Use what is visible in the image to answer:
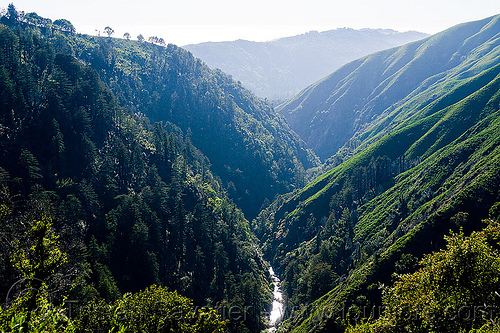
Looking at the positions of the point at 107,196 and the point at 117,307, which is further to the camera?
the point at 107,196

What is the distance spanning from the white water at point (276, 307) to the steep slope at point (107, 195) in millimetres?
6126

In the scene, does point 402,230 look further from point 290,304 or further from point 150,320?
point 150,320

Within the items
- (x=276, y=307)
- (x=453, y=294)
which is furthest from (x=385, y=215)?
(x=453, y=294)

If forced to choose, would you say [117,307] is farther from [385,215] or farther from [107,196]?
[385,215]

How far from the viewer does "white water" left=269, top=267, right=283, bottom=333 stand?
121 metres

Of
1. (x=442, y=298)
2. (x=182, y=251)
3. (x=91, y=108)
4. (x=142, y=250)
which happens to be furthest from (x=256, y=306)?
(x=91, y=108)

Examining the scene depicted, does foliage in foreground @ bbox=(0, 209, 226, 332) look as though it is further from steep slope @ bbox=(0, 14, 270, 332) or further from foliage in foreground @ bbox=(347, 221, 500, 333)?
steep slope @ bbox=(0, 14, 270, 332)

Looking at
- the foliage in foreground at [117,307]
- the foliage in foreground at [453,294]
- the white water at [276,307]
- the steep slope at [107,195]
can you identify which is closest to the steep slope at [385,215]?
the white water at [276,307]

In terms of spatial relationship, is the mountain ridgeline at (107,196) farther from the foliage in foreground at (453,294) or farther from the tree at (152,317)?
the foliage in foreground at (453,294)

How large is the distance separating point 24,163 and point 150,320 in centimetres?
9123

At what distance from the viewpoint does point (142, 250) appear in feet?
360

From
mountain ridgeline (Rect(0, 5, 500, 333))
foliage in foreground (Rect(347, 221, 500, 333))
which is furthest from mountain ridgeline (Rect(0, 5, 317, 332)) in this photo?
foliage in foreground (Rect(347, 221, 500, 333))

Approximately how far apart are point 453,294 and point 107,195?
4688 inches

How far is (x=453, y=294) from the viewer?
27.6 meters
